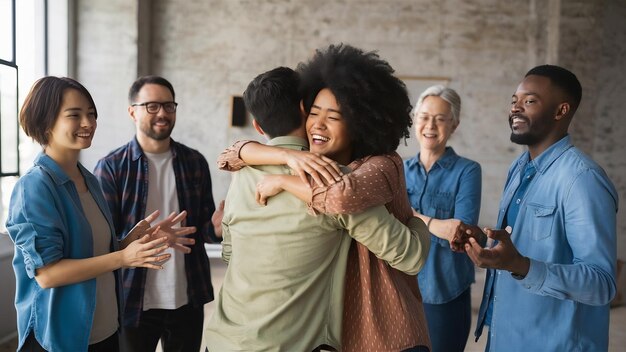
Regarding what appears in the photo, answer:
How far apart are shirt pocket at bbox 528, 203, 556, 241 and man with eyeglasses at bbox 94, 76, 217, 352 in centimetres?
148

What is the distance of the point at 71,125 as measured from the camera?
1.83 meters

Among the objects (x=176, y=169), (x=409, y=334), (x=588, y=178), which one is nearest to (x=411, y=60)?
(x=176, y=169)

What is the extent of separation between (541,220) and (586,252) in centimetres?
20

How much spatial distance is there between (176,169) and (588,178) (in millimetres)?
1841

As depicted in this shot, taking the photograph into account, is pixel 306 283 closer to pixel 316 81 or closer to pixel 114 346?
pixel 316 81

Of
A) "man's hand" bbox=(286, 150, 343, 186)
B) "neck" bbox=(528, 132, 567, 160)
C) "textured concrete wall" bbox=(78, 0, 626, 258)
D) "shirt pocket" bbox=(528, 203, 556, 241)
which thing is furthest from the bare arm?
"textured concrete wall" bbox=(78, 0, 626, 258)

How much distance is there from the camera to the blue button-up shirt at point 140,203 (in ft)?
7.87

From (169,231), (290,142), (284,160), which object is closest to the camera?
(284,160)

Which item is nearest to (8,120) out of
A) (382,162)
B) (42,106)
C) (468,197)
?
(42,106)

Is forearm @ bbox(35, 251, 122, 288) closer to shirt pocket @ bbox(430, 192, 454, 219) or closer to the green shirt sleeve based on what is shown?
the green shirt sleeve

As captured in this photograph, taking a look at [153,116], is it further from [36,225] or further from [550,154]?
[550,154]

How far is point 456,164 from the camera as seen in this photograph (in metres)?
2.71

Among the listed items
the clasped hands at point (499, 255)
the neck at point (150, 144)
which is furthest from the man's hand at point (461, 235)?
the neck at point (150, 144)

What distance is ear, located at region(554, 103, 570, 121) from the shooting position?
1.81 metres
